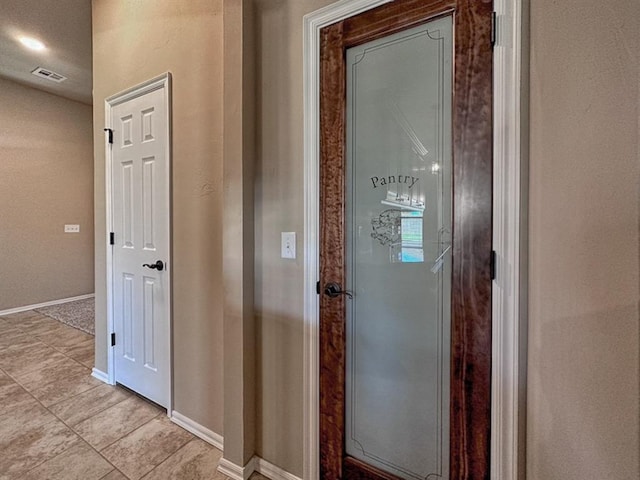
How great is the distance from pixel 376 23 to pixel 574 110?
2.64 feet

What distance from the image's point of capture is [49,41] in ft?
10.4

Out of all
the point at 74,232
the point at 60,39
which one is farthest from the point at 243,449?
the point at 74,232

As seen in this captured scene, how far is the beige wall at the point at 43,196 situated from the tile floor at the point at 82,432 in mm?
2040

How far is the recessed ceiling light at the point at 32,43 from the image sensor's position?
3.13 meters

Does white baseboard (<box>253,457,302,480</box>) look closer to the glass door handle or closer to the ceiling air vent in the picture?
the glass door handle

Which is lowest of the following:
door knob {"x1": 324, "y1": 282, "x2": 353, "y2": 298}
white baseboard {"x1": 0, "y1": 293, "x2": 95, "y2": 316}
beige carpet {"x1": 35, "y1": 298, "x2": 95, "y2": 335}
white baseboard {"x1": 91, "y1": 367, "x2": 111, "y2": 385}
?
white baseboard {"x1": 91, "y1": 367, "x2": 111, "y2": 385}

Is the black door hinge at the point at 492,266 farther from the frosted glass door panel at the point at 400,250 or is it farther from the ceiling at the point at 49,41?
the ceiling at the point at 49,41

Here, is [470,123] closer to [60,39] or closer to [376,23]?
[376,23]

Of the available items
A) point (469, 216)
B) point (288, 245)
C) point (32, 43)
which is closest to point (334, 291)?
point (288, 245)

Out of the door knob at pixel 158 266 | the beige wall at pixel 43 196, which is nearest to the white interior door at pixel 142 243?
the door knob at pixel 158 266

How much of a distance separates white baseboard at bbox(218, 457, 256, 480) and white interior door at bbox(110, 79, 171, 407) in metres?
0.66

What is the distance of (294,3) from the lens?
1.40 metres

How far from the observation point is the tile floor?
1546 millimetres

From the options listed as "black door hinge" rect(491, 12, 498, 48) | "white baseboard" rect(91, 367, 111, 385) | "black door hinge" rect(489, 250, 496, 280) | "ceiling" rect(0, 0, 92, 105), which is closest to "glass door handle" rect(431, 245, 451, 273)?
"black door hinge" rect(489, 250, 496, 280)
